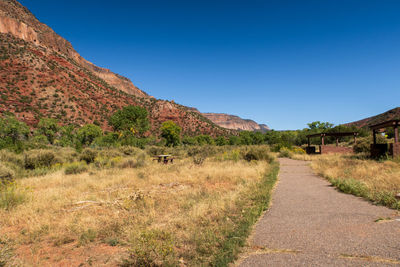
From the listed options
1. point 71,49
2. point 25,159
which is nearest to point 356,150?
point 25,159

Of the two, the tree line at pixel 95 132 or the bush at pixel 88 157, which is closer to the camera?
the bush at pixel 88 157

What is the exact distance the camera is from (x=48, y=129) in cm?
4206

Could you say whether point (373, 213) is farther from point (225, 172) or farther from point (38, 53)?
point (38, 53)

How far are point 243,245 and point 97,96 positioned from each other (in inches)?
2885

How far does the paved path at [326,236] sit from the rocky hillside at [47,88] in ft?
183

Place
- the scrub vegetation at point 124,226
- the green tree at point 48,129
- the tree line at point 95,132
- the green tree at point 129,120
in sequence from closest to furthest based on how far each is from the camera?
the scrub vegetation at point 124,226 < the tree line at point 95,132 < the green tree at point 48,129 < the green tree at point 129,120

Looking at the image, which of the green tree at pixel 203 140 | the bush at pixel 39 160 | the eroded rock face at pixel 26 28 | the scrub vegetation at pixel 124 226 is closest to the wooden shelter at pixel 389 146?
the scrub vegetation at pixel 124 226

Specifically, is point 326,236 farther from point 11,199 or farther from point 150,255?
point 11,199

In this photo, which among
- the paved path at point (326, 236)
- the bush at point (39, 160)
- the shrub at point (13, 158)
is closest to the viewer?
the paved path at point (326, 236)

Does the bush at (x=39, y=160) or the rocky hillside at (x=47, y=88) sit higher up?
the rocky hillside at (x=47, y=88)

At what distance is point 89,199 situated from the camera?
7.57 metres

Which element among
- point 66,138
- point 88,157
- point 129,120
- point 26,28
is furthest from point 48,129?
point 26,28

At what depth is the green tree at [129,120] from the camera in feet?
150

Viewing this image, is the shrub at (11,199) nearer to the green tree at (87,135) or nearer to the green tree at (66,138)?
the green tree at (66,138)
